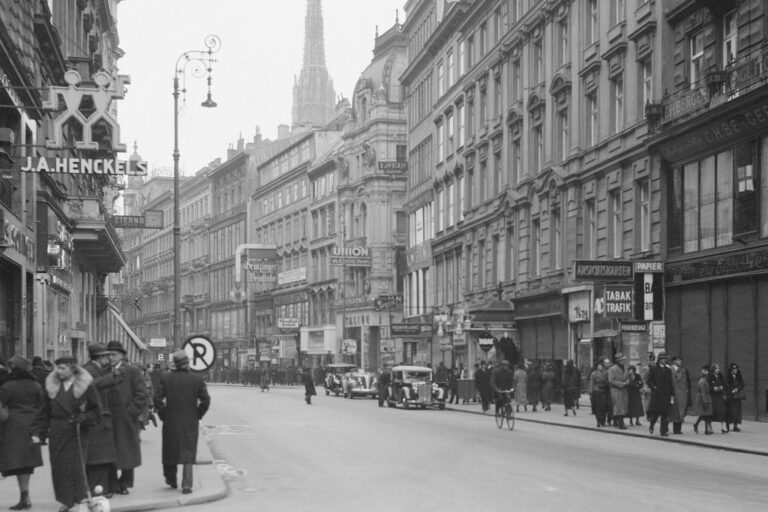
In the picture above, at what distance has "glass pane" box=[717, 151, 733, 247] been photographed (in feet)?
108

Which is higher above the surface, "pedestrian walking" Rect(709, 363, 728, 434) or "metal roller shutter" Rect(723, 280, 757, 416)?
"metal roller shutter" Rect(723, 280, 757, 416)

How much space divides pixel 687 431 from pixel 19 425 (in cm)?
1852

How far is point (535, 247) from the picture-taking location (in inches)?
1989

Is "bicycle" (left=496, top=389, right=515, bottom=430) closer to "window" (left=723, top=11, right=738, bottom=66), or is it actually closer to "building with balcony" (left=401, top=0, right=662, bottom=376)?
"building with balcony" (left=401, top=0, right=662, bottom=376)

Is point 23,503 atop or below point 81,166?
below

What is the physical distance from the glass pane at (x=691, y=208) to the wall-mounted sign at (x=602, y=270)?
1813mm

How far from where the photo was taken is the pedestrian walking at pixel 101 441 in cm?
1405

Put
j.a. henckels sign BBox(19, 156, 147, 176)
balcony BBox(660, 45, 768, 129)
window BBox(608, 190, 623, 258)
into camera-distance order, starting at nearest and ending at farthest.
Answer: j.a. henckels sign BBox(19, 156, 147, 176) < balcony BBox(660, 45, 768, 129) < window BBox(608, 190, 623, 258)

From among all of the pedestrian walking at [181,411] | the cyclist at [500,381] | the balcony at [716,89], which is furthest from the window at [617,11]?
the pedestrian walking at [181,411]

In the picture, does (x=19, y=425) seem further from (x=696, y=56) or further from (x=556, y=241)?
(x=556, y=241)

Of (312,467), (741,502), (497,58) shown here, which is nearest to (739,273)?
(312,467)

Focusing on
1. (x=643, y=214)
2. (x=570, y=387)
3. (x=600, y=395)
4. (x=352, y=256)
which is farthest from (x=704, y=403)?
(x=352, y=256)

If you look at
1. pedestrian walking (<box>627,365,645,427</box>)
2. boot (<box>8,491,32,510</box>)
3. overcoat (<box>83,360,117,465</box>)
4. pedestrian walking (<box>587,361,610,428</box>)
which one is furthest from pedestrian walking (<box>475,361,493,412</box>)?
boot (<box>8,491,32,510</box>)

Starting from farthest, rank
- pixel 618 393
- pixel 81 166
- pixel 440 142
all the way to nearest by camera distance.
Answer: pixel 440 142 → pixel 618 393 → pixel 81 166
